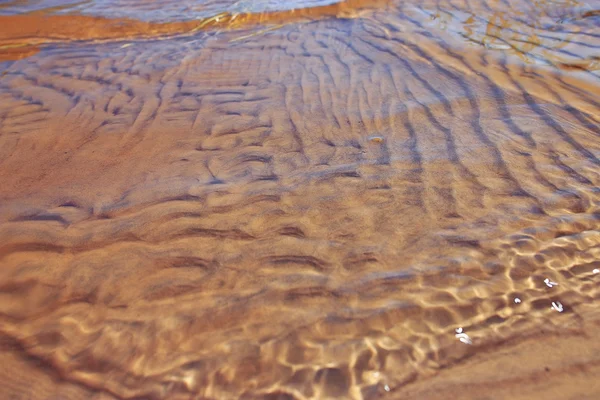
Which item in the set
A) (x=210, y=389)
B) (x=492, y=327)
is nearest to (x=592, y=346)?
(x=492, y=327)

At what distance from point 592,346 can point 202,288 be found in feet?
5.62

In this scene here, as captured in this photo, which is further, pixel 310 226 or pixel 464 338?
pixel 310 226

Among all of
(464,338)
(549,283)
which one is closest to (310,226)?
(464,338)

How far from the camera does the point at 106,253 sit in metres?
2.70

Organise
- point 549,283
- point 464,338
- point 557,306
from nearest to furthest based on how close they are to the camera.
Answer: point 464,338 < point 557,306 < point 549,283

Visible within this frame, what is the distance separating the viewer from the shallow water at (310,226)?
2076 mm

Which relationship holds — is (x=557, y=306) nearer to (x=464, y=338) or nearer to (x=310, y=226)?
(x=464, y=338)

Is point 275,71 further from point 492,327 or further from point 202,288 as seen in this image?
point 492,327

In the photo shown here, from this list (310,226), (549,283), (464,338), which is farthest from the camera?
(310,226)

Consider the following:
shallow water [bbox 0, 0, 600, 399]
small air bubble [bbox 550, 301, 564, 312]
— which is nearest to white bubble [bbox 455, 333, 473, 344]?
shallow water [bbox 0, 0, 600, 399]

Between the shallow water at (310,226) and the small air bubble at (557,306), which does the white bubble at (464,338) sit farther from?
the small air bubble at (557,306)

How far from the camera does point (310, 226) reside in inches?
110

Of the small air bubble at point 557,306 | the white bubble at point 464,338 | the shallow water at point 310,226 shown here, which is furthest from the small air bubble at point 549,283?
the white bubble at point 464,338

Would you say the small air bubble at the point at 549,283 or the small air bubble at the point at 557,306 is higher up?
the small air bubble at the point at 549,283
